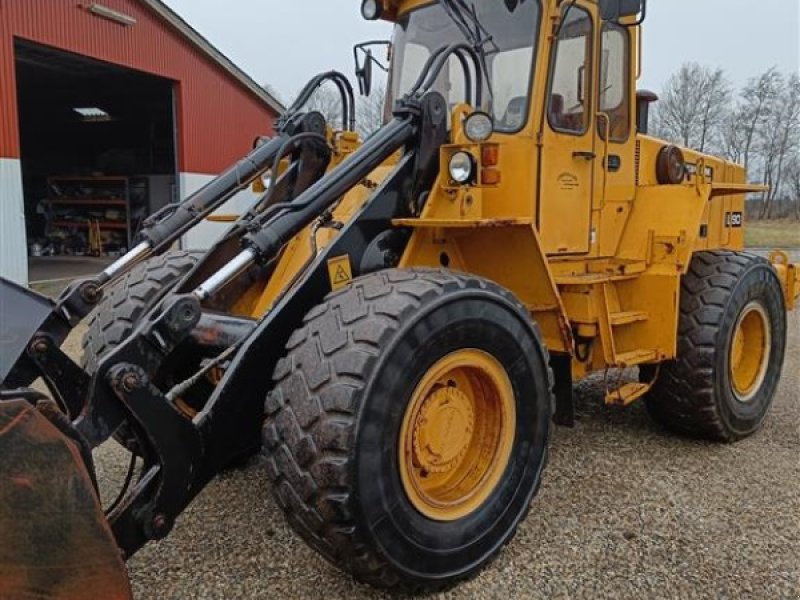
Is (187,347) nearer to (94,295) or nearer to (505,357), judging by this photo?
(94,295)

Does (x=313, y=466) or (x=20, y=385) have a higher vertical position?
(x=20, y=385)

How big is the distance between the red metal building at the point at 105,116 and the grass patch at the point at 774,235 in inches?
610

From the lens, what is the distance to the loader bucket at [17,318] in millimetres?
2443

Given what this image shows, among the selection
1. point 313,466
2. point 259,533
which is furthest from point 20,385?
point 259,533

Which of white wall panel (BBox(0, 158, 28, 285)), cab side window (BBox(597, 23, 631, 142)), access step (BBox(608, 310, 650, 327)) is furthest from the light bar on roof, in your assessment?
access step (BBox(608, 310, 650, 327))

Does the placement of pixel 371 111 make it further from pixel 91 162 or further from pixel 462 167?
pixel 91 162

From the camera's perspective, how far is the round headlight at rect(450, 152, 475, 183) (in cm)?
346

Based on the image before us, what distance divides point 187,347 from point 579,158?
8.02 feet

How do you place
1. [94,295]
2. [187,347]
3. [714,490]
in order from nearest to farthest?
[94,295]
[187,347]
[714,490]

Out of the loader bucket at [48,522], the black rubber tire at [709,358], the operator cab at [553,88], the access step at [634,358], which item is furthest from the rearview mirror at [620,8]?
the loader bucket at [48,522]

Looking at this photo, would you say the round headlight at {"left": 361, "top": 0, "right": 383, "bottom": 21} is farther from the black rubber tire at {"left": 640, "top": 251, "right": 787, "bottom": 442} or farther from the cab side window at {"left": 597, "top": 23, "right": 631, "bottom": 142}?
the black rubber tire at {"left": 640, "top": 251, "right": 787, "bottom": 442}

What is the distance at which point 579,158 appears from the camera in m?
4.19

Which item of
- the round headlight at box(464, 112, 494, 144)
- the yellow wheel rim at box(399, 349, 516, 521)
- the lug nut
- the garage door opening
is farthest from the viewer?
the garage door opening

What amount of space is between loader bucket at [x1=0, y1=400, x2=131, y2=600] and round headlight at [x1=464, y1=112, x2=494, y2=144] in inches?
88.9
